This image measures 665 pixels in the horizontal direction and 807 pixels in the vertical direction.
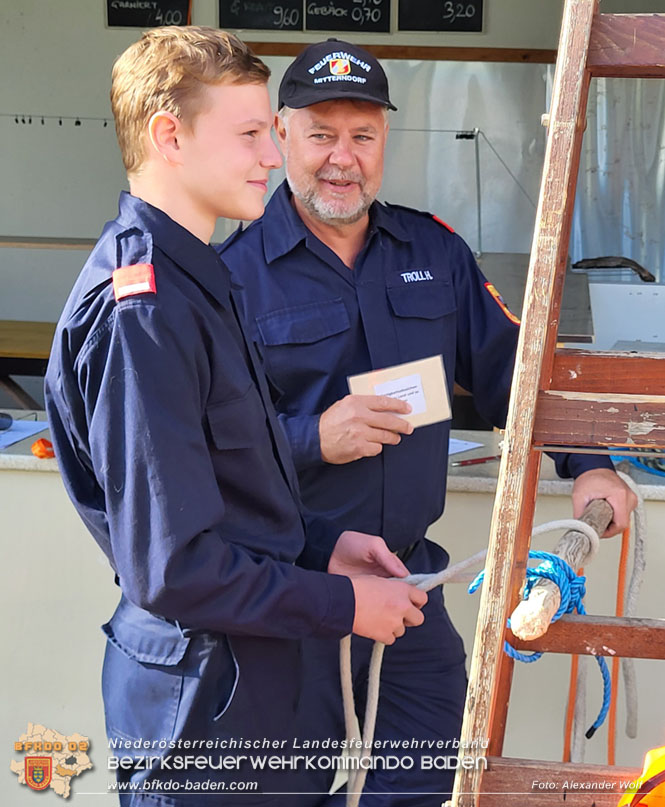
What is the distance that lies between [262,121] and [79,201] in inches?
179

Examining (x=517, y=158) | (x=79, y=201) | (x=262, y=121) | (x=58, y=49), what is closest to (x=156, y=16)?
(x=58, y=49)

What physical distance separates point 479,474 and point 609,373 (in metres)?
1.07

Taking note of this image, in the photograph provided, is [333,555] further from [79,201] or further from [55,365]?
[79,201]

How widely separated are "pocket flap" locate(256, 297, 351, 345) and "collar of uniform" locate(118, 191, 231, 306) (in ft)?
1.69

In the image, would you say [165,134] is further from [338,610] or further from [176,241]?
[338,610]

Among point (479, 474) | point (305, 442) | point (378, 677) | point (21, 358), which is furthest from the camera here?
point (21, 358)

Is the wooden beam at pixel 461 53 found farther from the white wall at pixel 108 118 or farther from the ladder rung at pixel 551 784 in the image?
the ladder rung at pixel 551 784

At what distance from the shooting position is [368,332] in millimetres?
1614

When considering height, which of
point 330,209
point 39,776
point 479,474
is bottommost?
point 39,776

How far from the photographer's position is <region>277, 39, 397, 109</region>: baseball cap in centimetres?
161

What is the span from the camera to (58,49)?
5215 mm

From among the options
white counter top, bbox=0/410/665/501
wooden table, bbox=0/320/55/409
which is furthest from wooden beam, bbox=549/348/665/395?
wooden table, bbox=0/320/55/409

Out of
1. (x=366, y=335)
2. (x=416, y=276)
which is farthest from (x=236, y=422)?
(x=416, y=276)

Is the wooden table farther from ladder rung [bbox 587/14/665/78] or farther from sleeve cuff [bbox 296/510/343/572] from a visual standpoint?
ladder rung [bbox 587/14/665/78]
